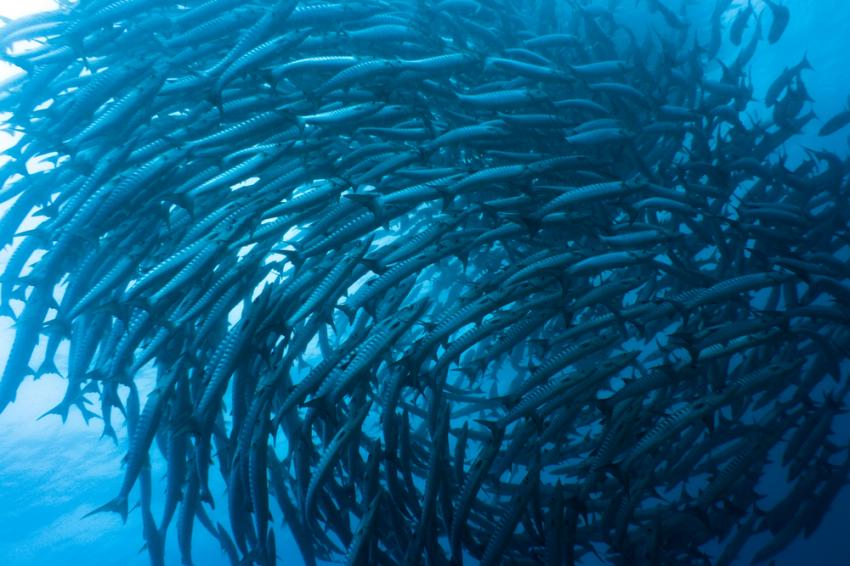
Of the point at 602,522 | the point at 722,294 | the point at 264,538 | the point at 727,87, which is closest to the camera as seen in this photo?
the point at 722,294

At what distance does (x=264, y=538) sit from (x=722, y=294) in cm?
415

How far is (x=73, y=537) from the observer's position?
25.4 m

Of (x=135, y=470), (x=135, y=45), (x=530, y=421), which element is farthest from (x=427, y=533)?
(x=135, y=45)

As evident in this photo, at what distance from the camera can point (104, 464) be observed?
75.3ft

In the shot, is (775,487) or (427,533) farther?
(775,487)

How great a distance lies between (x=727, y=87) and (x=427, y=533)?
→ 21.8 feet

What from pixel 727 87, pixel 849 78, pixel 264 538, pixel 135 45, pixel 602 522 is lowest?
pixel 264 538

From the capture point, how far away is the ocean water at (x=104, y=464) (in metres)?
17.9

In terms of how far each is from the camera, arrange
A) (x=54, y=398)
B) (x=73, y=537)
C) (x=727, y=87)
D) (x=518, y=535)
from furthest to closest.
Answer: (x=73, y=537) < (x=54, y=398) < (x=727, y=87) < (x=518, y=535)

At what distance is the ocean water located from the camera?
58.7ft

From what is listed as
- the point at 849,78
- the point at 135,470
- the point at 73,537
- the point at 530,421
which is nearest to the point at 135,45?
the point at 135,470

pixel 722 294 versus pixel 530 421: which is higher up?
pixel 722 294

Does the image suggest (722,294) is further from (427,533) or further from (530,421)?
(427,533)

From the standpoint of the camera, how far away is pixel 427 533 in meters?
4.71
